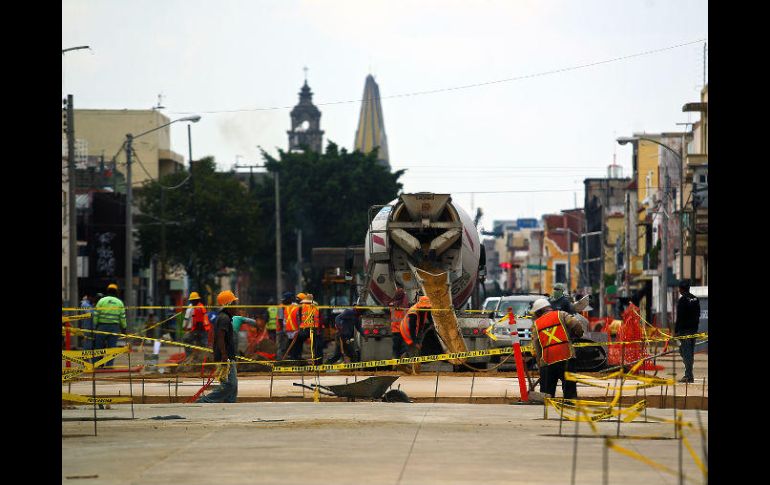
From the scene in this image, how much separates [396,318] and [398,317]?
0.08 metres

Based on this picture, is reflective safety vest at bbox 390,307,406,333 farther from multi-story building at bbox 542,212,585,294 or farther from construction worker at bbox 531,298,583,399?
multi-story building at bbox 542,212,585,294

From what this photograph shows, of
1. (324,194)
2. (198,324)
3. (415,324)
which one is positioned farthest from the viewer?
(324,194)

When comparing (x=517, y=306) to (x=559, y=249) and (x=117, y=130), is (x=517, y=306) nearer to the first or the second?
(x=117, y=130)

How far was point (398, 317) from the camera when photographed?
31.0 metres

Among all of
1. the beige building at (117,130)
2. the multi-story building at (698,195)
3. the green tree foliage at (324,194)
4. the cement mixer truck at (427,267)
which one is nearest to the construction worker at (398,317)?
the cement mixer truck at (427,267)

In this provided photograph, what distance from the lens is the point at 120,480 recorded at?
11.2 m

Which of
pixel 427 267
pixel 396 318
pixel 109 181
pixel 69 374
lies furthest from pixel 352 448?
pixel 109 181

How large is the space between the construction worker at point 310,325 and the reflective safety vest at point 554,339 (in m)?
11.5

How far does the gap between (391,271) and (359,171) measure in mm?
63923

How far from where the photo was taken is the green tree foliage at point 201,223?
2968 inches

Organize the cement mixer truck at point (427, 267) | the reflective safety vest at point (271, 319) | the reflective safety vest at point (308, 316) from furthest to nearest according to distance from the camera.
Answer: the reflective safety vest at point (271, 319) < the reflective safety vest at point (308, 316) < the cement mixer truck at point (427, 267)

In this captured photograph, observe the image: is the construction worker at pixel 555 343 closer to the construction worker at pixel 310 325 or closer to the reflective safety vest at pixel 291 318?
the construction worker at pixel 310 325

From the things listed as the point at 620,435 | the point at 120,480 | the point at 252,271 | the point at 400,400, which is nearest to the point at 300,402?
the point at 400,400

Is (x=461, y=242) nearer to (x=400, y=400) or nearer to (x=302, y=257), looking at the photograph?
(x=400, y=400)
